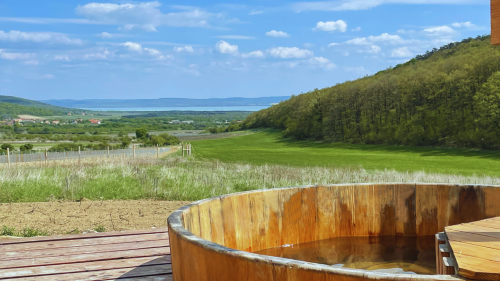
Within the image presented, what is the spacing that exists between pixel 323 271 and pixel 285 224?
6.54 ft

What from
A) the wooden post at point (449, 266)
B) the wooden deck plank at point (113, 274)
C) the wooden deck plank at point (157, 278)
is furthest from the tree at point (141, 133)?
the wooden post at point (449, 266)

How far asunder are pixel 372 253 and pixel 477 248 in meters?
1.46

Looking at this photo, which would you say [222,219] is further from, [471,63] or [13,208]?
[471,63]

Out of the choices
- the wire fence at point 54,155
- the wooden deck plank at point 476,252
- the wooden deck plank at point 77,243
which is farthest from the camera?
the wire fence at point 54,155

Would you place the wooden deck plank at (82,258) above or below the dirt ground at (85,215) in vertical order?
above

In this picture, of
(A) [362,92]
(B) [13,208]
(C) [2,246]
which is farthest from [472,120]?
(C) [2,246]

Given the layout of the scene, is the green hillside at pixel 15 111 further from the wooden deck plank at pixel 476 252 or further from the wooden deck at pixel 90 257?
the wooden deck plank at pixel 476 252

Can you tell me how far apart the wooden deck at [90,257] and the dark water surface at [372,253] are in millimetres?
852

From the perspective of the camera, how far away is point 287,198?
367cm

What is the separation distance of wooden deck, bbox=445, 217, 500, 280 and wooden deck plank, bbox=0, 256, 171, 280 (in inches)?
72.0

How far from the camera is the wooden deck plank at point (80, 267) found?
9.74ft

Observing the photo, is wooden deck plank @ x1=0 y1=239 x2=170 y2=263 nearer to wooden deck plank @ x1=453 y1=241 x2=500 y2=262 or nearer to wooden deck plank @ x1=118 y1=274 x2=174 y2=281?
wooden deck plank @ x1=118 y1=274 x2=174 y2=281

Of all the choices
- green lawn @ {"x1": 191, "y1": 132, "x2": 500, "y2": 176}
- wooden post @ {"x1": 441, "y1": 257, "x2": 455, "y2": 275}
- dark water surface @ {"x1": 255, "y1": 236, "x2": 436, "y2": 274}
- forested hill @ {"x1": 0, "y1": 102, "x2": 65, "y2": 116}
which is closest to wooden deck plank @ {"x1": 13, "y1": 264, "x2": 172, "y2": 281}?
dark water surface @ {"x1": 255, "y1": 236, "x2": 436, "y2": 274}

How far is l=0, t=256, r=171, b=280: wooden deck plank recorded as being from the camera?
2.97 m
